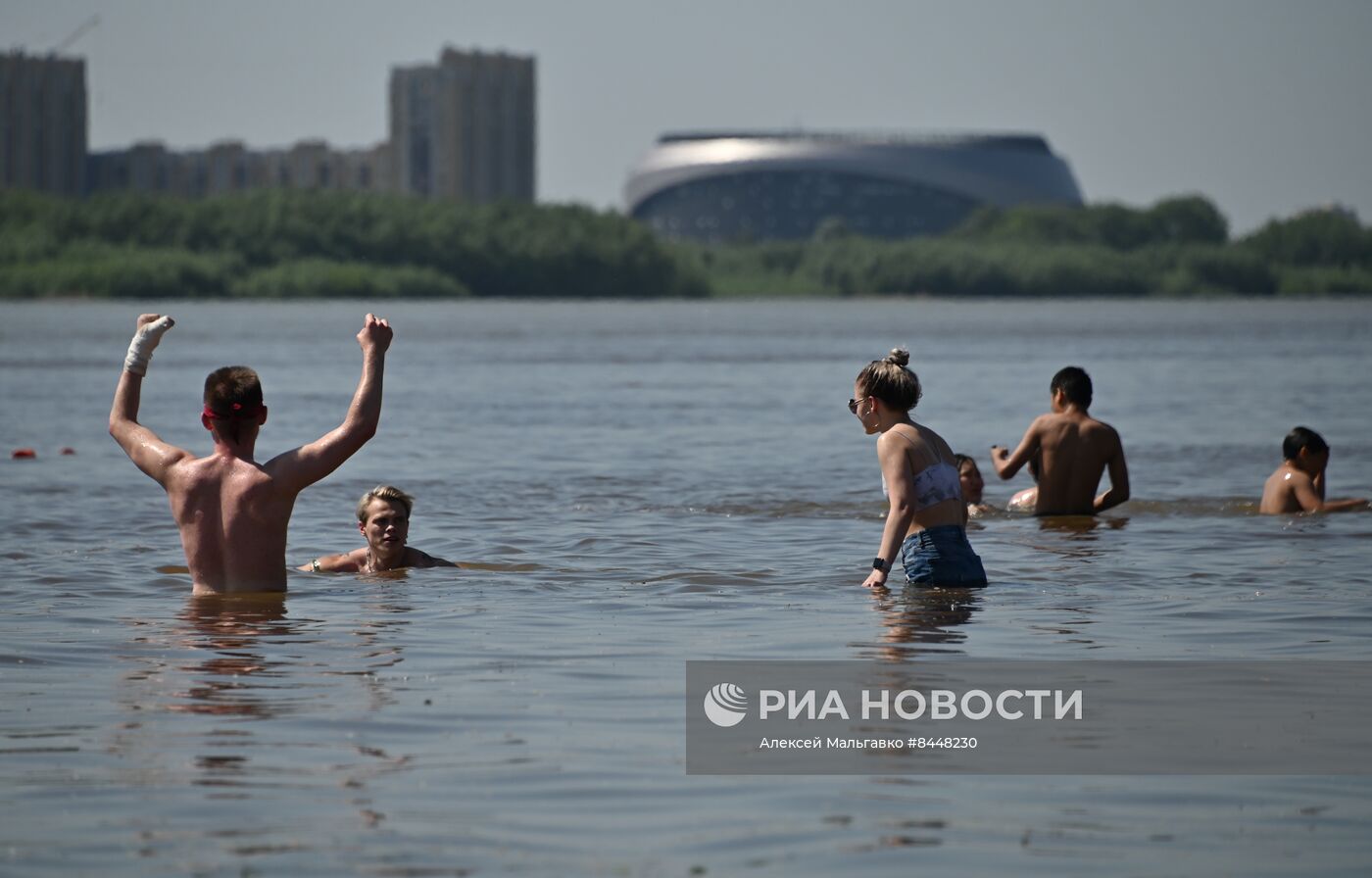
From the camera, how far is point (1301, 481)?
53.4 feet

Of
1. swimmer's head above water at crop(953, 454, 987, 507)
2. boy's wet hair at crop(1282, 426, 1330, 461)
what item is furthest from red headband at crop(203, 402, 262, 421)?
boy's wet hair at crop(1282, 426, 1330, 461)

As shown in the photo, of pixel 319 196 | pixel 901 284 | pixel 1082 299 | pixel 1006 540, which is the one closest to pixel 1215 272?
pixel 1082 299

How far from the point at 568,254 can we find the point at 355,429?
12957 centimetres

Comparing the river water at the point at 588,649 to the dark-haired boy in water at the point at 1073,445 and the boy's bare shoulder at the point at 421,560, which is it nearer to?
the boy's bare shoulder at the point at 421,560

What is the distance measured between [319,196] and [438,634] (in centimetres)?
12856

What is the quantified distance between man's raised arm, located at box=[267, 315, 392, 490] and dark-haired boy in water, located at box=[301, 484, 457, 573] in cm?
269

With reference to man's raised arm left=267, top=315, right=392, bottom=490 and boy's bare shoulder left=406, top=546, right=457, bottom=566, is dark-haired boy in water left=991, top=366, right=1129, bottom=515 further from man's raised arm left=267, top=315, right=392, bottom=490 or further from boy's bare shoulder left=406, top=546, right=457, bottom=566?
man's raised arm left=267, top=315, right=392, bottom=490

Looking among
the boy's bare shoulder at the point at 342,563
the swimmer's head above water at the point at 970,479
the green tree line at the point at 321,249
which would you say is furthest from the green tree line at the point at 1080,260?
the boy's bare shoulder at the point at 342,563

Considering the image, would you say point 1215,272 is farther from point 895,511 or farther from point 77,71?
point 895,511

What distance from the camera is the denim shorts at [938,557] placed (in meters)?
11.0

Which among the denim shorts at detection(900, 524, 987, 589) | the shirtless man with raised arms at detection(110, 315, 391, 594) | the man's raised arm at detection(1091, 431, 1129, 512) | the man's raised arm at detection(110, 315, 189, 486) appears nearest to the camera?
the shirtless man with raised arms at detection(110, 315, 391, 594)

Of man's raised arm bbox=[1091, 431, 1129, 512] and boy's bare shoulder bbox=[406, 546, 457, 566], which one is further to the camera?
man's raised arm bbox=[1091, 431, 1129, 512]

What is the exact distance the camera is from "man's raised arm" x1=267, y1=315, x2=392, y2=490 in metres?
8.88

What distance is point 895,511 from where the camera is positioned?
34.6 ft
